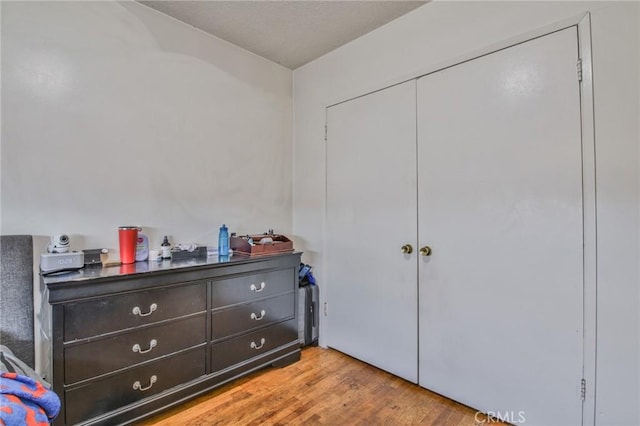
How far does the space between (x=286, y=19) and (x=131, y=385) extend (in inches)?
97.2

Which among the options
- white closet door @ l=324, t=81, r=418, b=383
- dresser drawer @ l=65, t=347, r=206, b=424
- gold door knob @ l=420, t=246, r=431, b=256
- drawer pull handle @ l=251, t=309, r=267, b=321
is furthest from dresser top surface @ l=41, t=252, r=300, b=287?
gold door knob @ l=420, t=246, r=431, b=256

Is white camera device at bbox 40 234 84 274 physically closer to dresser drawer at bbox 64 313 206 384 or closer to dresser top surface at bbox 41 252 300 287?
dresser top surface at bbox 41 252 300 287

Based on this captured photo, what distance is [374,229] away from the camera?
7.74 ft

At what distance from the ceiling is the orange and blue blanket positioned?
2193mm

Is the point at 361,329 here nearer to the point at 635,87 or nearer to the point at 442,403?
the point at 442,403

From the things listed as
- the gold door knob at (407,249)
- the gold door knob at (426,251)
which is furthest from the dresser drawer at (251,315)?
the gold door knob at (426,251)

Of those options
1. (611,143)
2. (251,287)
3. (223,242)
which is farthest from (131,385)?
(611,143)

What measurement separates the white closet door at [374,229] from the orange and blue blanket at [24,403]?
1851 mm

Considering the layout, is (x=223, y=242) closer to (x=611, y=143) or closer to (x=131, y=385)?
(x=131, y=385)

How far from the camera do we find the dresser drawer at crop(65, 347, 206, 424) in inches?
59.0

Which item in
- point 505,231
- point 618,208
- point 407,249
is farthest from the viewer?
point 407,249

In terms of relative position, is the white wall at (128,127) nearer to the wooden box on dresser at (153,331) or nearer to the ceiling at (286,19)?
the ceiling at (286,19)

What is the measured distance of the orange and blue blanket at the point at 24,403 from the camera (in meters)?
0.93

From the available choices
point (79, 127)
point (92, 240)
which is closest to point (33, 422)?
point (92, 240)
